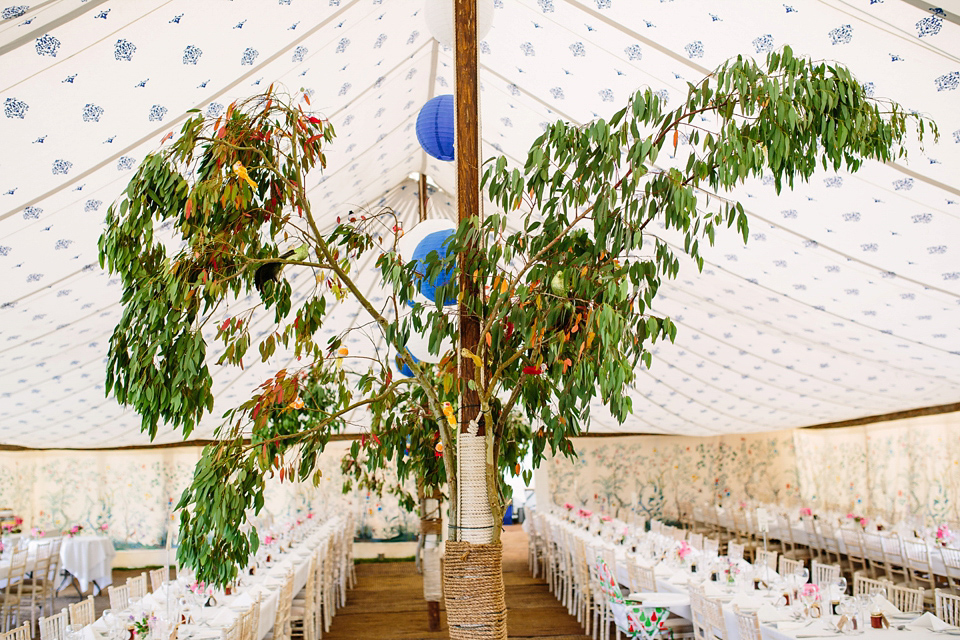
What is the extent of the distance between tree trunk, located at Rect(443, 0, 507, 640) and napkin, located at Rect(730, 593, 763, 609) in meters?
3.53

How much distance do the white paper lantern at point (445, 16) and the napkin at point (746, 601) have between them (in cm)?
421

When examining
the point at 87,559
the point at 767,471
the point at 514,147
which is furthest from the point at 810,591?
the point at 87,559

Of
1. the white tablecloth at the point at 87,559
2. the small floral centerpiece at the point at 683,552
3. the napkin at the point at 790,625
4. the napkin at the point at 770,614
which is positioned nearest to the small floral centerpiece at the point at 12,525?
the white tablecloth at the point at 87,559

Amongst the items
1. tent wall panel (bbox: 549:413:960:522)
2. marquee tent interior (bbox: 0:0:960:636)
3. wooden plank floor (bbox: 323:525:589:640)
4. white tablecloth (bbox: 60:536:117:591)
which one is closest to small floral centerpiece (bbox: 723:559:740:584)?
wooden plank floor (bbox: 323:525:589:640)

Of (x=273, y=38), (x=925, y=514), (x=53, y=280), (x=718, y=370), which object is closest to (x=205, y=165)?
(x=273, y=38)

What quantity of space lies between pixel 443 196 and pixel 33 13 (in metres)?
4.83

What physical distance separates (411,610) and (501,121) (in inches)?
231

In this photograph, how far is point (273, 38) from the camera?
3338 millimetres

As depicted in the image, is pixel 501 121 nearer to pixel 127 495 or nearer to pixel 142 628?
pixel 142 628

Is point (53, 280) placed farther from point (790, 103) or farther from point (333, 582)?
point (333, 582)

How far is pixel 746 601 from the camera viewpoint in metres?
5.38

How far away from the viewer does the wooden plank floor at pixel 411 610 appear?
23.7 ft

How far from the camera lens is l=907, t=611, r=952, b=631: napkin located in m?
4.30

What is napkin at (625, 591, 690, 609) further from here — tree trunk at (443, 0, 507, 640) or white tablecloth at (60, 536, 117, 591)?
white tablecloth at (60, 536, 117, 591)
